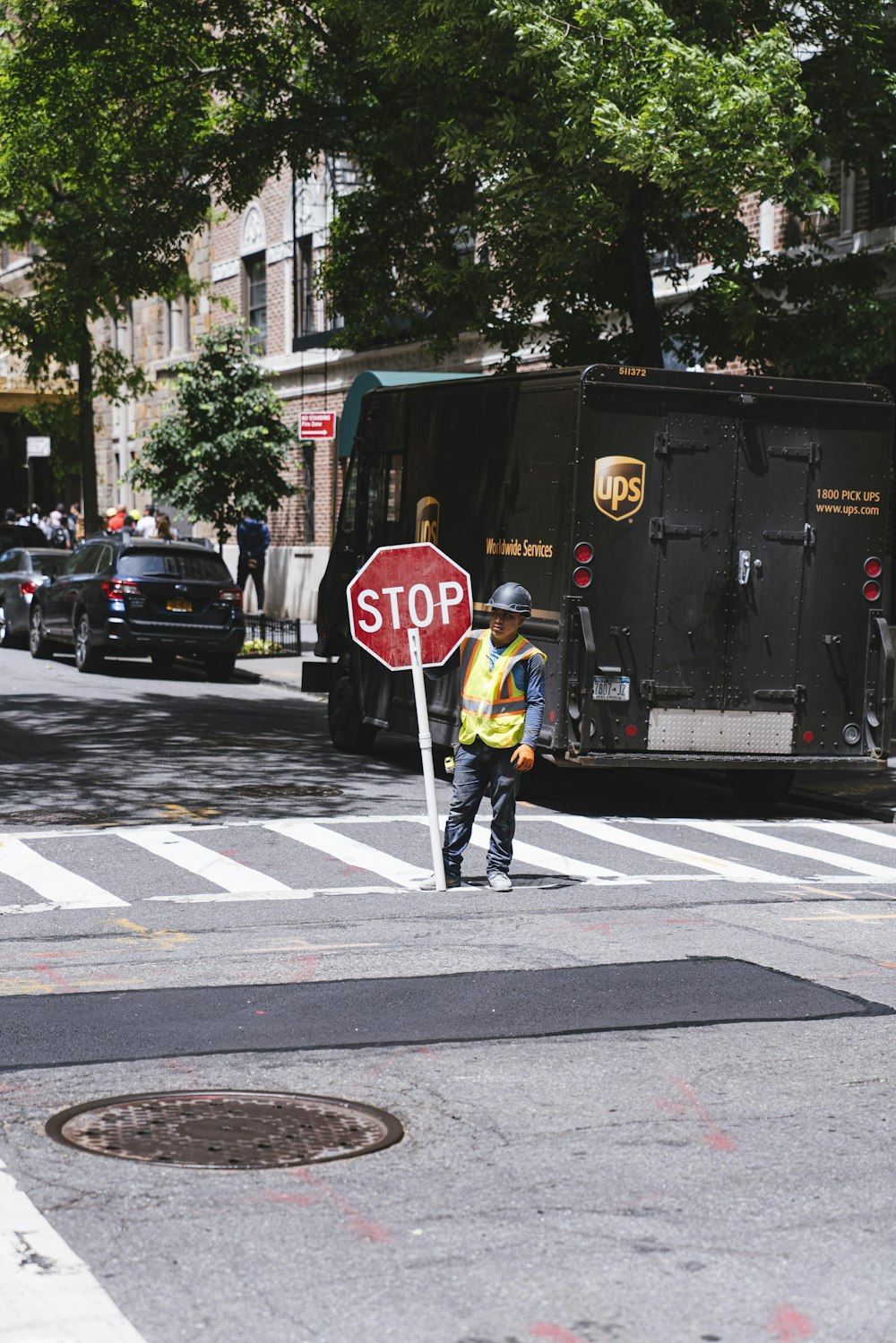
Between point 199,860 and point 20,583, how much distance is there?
18.6 metres

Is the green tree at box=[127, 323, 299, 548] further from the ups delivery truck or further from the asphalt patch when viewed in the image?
the asphalt patch

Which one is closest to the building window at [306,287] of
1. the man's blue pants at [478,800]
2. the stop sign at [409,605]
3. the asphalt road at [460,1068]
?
the asphalt road at [460,1068]

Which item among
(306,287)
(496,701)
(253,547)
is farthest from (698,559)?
(306,287)

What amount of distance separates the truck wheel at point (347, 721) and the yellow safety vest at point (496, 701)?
623 centimetres

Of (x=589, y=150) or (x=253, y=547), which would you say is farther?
(x=253, y=547)

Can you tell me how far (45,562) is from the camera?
29844 millimetres

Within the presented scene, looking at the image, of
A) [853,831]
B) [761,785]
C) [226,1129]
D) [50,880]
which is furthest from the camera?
[761,785]

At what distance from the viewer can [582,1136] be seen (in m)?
5.92

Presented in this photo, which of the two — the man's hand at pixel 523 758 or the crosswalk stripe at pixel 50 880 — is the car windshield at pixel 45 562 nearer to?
the crosswalk stripe at pixel 50 880

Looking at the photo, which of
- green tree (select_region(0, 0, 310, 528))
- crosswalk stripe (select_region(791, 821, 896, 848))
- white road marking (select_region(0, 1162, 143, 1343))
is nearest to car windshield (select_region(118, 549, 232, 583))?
green tree (select_region(0, 0, 310, 528))

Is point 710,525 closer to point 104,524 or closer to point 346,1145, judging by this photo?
point 346,1145

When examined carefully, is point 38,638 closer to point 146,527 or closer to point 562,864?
point 146,527

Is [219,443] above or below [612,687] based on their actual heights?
above

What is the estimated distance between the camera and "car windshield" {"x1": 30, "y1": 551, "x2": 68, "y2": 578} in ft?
97.3
